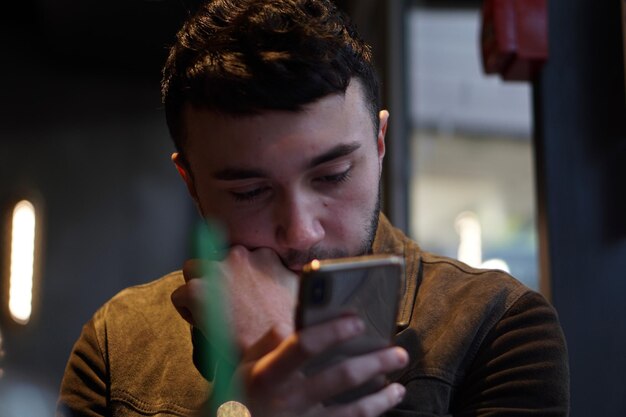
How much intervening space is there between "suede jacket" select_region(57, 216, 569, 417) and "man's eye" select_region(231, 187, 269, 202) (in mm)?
280

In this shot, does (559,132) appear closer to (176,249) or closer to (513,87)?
(513,87)

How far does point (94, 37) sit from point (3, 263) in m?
1.17

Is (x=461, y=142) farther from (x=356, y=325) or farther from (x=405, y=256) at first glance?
(x=356, y=325)

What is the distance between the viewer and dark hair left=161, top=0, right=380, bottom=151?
1145 millimetres

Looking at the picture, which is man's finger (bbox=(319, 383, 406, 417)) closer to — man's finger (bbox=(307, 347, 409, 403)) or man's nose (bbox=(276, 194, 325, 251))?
man's finger (bbox=(307, 347, 409, 403))

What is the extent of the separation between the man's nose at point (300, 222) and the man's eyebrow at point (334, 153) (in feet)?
0.16

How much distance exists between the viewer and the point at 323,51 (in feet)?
3.87

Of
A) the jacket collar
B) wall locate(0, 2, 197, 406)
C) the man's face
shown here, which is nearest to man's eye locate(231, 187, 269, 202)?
the man's face

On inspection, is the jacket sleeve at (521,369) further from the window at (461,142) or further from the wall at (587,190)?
the window at (461,142)

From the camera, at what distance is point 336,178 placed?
1.17 m

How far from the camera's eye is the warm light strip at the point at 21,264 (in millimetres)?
3961

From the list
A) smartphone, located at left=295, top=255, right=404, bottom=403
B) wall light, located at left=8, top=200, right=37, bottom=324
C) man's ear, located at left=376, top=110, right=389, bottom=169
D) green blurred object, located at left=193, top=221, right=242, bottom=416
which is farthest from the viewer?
wall light, located at left=8, top=200, right=37, bottom=324

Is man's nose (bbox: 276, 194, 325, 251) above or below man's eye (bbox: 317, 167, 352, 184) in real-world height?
below

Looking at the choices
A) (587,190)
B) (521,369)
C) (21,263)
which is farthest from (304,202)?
(21,263)
